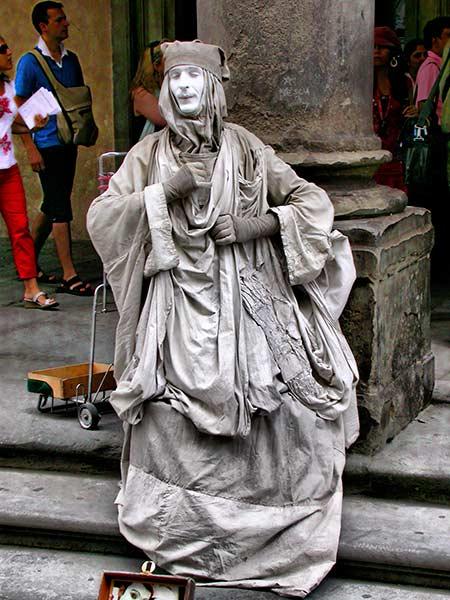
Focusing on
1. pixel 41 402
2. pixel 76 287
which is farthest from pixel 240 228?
pixel 76 287

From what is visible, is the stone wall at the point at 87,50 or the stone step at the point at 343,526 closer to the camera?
the stone step at the point at 343,526

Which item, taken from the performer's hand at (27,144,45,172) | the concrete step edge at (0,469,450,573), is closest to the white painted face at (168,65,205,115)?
the concrete step edge at (0,469,450,573)

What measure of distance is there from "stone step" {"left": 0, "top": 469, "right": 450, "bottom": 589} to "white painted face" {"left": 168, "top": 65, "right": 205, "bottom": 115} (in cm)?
141

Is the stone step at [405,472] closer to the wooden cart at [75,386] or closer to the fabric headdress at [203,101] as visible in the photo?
the wooden cart at [75,386]

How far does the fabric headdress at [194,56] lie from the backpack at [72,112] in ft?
11.7

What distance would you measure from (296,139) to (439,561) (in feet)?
5.34

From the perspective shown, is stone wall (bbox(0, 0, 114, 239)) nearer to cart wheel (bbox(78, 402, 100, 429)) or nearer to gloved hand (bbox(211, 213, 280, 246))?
cart wheel (bbox(78, 402, 100, 429))

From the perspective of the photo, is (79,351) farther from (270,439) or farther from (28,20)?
(28,20)

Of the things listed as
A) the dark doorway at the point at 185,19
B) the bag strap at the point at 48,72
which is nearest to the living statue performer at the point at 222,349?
the bag strap at the point at 48,72

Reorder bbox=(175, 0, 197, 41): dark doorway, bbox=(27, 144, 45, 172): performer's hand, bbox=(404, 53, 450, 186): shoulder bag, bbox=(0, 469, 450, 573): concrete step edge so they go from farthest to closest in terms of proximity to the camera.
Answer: bbox=(175, 0, 197, 41): dark doorway
bbox=(27, 144, 45, 172): performer's hand
bbox=(404, 53, 450, 186): shoulder bag
bbox=(0, 469, 450, 573): concrete step edge

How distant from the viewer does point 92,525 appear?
4.73m

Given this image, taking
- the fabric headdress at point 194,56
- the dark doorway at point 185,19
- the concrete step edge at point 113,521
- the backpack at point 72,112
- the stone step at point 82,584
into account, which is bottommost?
the stone step at point 82,584

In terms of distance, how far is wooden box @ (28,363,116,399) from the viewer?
547 centimetres

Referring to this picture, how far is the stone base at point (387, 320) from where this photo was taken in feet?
16.4
